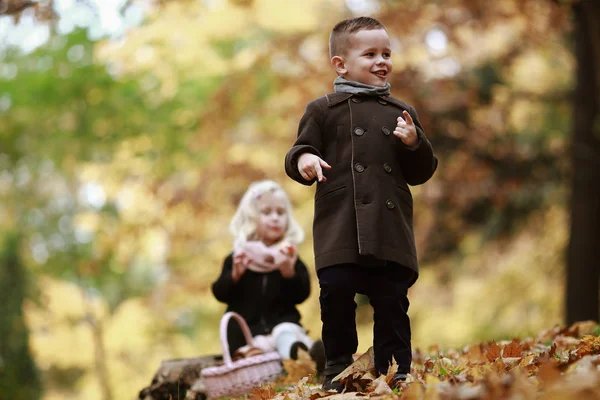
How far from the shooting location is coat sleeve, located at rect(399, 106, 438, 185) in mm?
3684

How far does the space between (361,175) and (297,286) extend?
205 centimetres

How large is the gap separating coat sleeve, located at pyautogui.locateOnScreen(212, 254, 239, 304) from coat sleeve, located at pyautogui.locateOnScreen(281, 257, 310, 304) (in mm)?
355

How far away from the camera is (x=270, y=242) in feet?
18.7

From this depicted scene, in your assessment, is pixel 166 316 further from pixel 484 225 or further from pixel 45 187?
pixel 484 225

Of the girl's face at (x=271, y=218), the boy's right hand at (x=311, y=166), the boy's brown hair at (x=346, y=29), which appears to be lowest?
the girl's face at (x=271, y=218)

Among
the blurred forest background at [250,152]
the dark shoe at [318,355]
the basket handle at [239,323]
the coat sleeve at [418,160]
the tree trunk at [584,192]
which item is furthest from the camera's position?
the blurred forest background at [250,152]

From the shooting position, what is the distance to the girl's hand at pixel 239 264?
5.43 m

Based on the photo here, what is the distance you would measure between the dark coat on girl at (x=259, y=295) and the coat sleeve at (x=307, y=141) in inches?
75.6

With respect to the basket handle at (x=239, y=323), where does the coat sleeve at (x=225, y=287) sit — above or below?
above

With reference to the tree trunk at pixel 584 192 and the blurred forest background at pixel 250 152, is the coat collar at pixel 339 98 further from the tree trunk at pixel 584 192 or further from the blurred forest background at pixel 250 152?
the tree trunk at pixel 584 192

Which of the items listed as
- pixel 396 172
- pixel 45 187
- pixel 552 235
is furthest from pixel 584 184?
pixel 45 187

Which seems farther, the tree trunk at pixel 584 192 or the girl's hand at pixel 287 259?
the tree trunk at pixel 584 192

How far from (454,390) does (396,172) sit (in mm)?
1304

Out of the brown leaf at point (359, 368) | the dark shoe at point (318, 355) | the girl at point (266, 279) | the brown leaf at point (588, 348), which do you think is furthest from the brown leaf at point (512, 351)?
the girl at point (266, 279)
